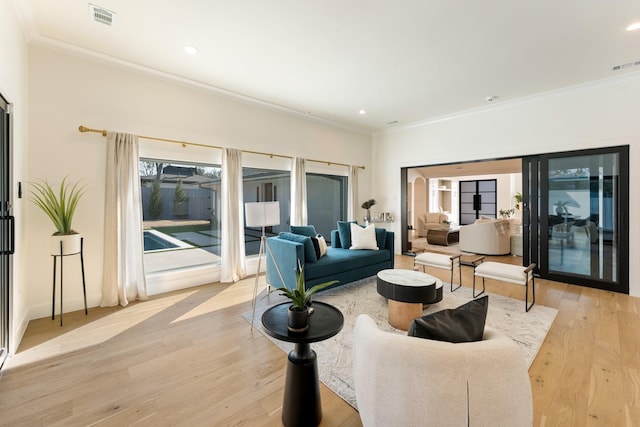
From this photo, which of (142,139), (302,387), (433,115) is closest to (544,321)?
(302,387)

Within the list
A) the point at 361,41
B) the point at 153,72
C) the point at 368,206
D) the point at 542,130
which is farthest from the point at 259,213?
the point at 542,130

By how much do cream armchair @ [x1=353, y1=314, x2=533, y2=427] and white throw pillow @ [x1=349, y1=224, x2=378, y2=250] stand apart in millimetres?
3497

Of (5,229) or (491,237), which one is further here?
(491,237)

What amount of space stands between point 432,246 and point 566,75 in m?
5.13

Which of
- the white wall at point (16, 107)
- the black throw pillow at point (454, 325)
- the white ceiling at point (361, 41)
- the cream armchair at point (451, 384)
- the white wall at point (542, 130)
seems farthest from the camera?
the white wall at point (542, 130)

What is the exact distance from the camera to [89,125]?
3.48 meters

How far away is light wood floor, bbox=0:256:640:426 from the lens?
5.90 feet

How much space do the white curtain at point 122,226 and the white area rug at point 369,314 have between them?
66.3 inches

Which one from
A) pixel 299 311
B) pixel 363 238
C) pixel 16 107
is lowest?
pixel 299 311

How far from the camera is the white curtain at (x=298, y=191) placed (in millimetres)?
5555

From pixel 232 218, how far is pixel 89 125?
215 cm

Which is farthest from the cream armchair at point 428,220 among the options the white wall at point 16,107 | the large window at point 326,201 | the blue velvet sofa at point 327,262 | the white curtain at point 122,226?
the white wall at point 16,107

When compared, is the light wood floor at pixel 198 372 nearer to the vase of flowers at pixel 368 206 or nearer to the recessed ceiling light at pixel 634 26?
the recessed ceiling light at pixel 634 26

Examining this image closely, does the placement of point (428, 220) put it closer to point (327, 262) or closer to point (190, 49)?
point (327, 262)
